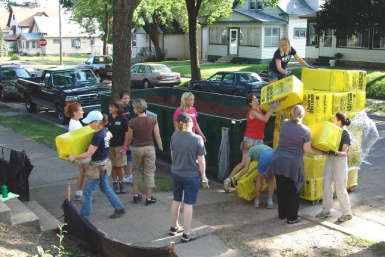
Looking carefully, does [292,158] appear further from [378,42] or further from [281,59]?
[378,42]

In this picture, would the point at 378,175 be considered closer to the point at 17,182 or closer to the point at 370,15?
the point at 17,182

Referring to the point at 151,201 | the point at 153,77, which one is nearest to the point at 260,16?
the point at 153,77

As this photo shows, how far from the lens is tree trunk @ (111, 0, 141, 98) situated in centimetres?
1078

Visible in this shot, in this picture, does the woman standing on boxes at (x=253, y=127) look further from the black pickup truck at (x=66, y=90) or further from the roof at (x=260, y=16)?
the roof at (x=260, y=16)

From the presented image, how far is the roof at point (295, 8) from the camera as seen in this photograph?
124 ft

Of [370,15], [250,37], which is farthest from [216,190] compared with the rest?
[250,37]

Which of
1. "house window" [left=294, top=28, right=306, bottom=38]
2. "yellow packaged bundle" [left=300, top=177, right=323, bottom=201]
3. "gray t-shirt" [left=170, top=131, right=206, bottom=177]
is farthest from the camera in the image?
"house window" [left=294, top=28, right=306, bottom=38]

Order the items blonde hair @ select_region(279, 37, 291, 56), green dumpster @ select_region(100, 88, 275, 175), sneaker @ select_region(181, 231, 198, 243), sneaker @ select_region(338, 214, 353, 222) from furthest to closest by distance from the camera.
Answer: blonde hair @ select_region(279, 37, 291, 56) → green dumpster @ select_region(100, 88, 275, 175) → sneaker @ select_region(338, 214, 353, 222) → sneaker @ select_region(181, 231, 198, 243)

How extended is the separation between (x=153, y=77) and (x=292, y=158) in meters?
19.6

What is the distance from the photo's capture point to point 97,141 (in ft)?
20.8

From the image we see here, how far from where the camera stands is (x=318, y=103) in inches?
293

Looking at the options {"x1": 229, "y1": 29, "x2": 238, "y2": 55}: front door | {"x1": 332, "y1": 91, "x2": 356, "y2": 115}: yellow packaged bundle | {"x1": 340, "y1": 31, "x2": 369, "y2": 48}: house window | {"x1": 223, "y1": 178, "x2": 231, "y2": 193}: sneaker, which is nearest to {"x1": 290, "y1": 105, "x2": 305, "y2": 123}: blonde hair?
{"x1": 332, "y1": 91, "x2": 356, "y2": 115}: yellow packaged bundle

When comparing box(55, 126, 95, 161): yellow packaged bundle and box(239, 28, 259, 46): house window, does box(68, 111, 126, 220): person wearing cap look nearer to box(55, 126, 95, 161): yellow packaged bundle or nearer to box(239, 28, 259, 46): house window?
box(55, 126, 95, 161): yellow packaged bundle

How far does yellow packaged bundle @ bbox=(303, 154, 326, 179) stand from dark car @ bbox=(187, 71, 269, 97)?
11.4 metres
